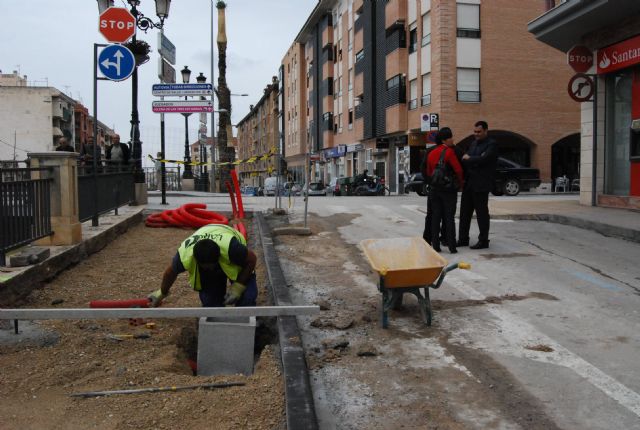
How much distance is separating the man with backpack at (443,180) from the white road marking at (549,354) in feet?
8.90

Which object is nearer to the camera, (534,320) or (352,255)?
(534,320)

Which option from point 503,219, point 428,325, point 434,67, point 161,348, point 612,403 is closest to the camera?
point 612,403

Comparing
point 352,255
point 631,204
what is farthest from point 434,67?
point 352,255

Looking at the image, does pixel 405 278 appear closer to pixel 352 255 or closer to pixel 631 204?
pixel 352 255

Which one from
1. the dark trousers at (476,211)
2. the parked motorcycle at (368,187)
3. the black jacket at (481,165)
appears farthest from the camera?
the parked motorcycle at (368,187)

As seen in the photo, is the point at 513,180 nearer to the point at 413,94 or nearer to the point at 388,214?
the point at 413,94

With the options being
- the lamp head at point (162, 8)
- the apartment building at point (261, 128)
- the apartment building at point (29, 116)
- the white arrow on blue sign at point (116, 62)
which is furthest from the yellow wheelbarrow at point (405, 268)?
the apartment building at point (29, 116)

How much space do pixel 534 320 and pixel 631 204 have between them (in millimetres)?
9256

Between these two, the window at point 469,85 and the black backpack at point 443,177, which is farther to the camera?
the window at point 469,85

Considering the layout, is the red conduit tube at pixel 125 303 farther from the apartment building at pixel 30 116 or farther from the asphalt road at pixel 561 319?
the apartment building at pixel 30 116

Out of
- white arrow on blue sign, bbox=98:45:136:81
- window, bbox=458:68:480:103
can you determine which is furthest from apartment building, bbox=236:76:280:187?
white arrow on blue sign, bbox=98:45:136:81

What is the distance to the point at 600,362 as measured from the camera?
4305mm

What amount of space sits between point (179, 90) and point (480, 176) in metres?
9.15

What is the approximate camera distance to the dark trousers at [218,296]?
16.7ft
